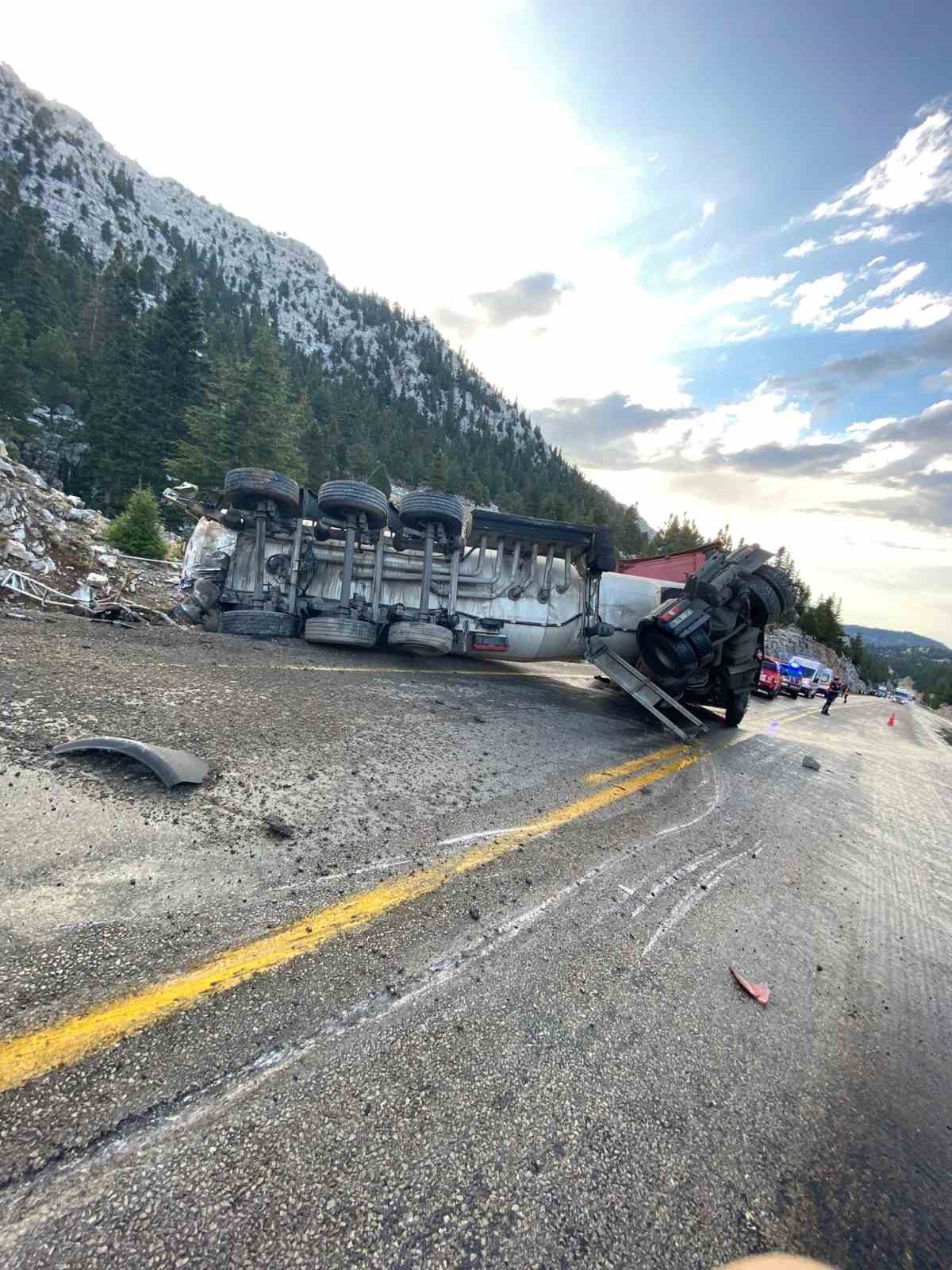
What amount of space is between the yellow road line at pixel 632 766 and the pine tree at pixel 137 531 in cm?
1282

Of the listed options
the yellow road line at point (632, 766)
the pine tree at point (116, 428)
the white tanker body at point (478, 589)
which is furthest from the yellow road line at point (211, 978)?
the pine tree at point (116, 428)

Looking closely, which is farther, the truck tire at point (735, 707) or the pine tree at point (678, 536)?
the pine tree at point (678, 536)

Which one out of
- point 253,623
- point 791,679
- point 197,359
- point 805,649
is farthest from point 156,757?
point 805,649

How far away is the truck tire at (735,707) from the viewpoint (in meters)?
9.02

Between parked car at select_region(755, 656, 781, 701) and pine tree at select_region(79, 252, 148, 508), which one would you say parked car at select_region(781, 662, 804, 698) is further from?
pine tree at select_region(79, 252, 148, 508)

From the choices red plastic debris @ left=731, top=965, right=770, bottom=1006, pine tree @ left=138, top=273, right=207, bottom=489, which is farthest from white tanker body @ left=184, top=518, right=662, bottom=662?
pine tree @ left=138, top=273, right=207, bottom=489

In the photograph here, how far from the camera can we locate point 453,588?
8.39 m

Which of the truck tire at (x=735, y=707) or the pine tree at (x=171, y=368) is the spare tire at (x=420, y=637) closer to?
the truck tire at (x=735, y=707)

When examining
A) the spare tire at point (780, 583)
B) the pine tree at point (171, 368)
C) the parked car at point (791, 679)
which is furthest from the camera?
the pine tree at point (171, 368)

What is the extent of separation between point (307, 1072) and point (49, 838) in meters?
1.76

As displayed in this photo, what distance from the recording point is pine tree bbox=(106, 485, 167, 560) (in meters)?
13.3

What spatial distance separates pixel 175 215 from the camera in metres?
142

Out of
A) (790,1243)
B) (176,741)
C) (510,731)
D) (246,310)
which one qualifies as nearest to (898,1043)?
(790,1243)

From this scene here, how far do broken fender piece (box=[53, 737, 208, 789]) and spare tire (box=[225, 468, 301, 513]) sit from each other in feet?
17.2
